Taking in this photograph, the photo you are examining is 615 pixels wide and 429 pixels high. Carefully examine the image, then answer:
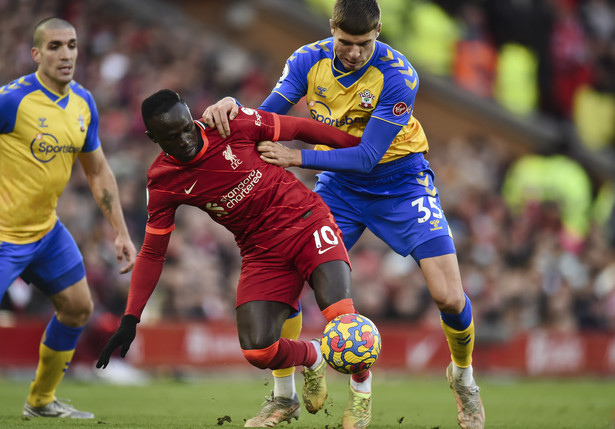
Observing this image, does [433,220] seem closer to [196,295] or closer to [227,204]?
[227,204]

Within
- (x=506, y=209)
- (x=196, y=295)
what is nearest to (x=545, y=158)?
(x=506, y=209)

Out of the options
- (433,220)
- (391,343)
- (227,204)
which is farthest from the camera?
(391,343)

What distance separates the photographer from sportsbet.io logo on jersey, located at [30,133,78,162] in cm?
772

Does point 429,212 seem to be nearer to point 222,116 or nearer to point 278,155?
point 278,155

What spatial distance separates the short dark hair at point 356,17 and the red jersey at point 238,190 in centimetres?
Answer: 72

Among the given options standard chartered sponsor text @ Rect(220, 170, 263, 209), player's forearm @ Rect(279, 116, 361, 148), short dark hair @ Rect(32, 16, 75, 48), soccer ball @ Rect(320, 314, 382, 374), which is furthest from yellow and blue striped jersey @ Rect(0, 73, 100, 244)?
soccer ball @ Rect(320, 314, 382, 374)

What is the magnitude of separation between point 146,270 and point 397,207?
200 cm

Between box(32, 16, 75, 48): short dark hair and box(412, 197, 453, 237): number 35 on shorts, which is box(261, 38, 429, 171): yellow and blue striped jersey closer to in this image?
box(412, 197, 453, 237): number 35 on shorts

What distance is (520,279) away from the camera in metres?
17.3

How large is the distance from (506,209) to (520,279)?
1.87 metres

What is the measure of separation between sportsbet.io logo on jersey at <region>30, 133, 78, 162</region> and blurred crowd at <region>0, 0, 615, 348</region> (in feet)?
17.2

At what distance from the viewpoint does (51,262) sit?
7.97 m

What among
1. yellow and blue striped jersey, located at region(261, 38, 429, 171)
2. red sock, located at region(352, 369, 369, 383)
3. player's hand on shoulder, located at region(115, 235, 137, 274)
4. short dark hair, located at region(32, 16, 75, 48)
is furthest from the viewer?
player's hand on shoulder, located at region(115, 235, 137, 274)

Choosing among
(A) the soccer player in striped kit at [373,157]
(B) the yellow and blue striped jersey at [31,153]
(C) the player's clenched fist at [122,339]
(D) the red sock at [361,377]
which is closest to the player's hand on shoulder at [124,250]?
(B) the yellow and blue striped jersey at [31,153]
